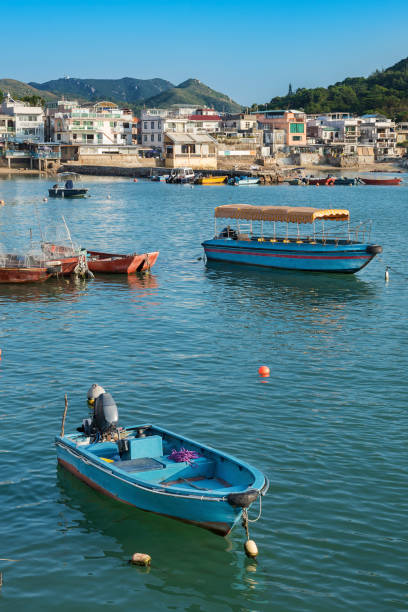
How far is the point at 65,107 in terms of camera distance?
183 meters

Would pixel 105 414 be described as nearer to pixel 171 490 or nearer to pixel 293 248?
pixel 171 490

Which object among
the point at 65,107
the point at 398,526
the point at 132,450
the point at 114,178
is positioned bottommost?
the point at 398,526

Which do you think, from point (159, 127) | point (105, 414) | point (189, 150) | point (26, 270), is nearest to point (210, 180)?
point (189, 150)

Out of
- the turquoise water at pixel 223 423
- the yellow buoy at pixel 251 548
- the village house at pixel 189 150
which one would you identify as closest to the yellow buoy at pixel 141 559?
the turquoise water at pixel 223 423

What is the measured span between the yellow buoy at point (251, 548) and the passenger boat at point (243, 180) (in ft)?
424

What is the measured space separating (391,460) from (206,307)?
19387 millimetres

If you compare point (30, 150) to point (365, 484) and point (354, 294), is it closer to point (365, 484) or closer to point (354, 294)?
point (354, 294)

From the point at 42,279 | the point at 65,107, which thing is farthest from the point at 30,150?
the point at 42,279

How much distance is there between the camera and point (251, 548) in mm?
14344

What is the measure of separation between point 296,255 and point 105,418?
29754 millimetres

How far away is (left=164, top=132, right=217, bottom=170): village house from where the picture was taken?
517 feet

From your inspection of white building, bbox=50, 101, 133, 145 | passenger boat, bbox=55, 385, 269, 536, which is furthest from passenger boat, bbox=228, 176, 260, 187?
passenger boat, bbox=55, 385, 269, 536

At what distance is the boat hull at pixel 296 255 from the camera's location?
44.1 meters

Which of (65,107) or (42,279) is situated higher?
(65,107)
